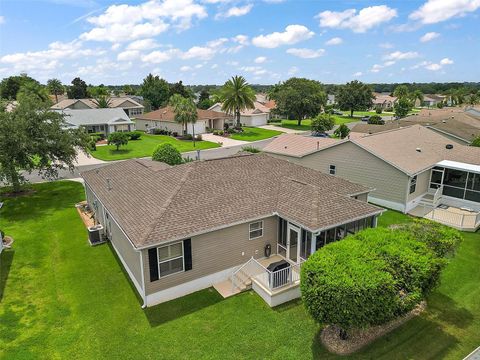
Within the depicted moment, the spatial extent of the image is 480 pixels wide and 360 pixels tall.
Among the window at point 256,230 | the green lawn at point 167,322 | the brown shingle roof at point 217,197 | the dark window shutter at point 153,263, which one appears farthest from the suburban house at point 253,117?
the dark window shutter at point 153,263

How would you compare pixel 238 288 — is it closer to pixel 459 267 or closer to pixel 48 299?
pixel 48 299

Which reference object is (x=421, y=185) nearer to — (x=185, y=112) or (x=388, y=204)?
(x=388, y=204)

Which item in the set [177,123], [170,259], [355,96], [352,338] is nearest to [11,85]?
[177,123]

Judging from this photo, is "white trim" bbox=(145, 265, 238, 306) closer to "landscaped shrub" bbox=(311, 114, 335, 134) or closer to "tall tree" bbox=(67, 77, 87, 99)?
"landscaped shrub" bbox=(311, 114, 335, 134)

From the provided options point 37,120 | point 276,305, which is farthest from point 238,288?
point 37,120

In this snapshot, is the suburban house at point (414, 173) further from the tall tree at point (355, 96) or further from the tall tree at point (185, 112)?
the tall tree at point (355, 96)

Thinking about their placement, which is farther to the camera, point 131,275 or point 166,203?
point 131,275
